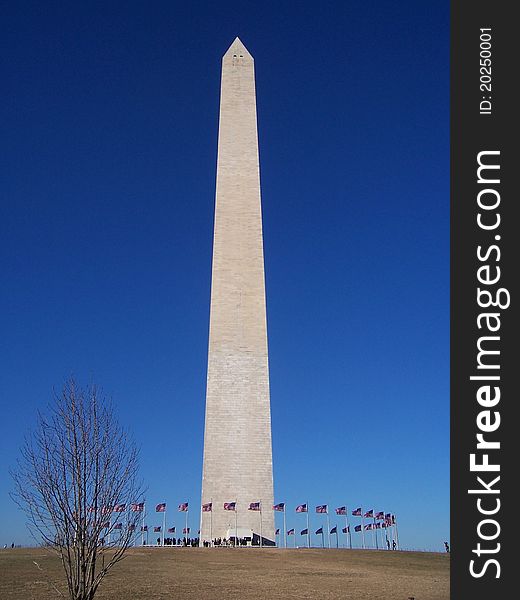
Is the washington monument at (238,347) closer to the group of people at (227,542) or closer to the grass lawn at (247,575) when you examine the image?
the group of people at (227,542)

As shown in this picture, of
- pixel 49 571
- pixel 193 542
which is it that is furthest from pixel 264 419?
pixel 49 571

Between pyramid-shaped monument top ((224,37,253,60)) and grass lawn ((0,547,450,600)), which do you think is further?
pyramid-shaped monument top ((224,37,253,60))

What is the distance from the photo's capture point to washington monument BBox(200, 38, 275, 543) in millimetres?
41250

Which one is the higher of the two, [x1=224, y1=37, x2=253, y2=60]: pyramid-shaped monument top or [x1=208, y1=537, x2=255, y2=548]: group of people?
[x1=224, y1=37, x2=253, y2=60]: pyramid-shaped monument top

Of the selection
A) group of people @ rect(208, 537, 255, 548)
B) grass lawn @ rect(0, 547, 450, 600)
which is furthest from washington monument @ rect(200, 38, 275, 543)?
grass lawn @ rect(0, 547, 450, 600)

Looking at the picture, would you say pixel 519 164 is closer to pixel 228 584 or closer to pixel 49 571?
pixel 228 584

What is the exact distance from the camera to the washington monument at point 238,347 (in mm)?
41250

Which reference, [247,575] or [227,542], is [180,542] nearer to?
[227,542]

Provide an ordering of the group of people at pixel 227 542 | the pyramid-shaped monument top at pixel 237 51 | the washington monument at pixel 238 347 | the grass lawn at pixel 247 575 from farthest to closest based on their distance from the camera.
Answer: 1. the pyramid-shaped monument top at pixel 237 51
2. the washington monument at pixel 238 347
3. the group of people at pixel 227 542
4. the grass lawn at pixel 247 575

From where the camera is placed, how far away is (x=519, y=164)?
9.75m

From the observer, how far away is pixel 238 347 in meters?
43.5

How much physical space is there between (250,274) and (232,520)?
13.5 metres

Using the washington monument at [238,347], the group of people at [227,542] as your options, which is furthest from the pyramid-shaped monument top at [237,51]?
the group of people at [227,542]

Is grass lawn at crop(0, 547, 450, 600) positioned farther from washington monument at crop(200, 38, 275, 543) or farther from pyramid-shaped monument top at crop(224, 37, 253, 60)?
pyramid-shaped monument top at crop(224, 37, 253, 60)
